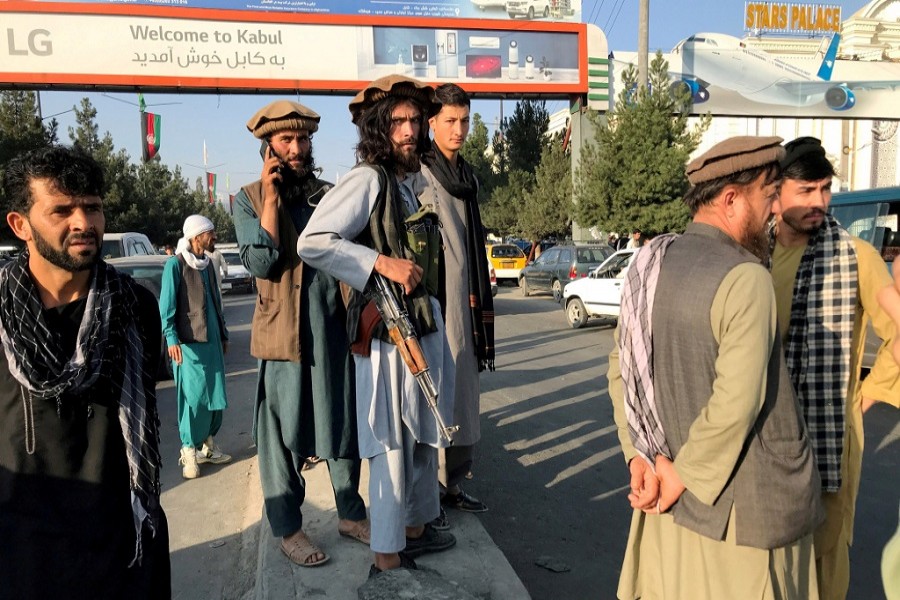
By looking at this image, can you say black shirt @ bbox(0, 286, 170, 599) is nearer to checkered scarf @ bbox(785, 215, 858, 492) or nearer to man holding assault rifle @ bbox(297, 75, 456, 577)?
man holding assault rifle @ bbox(297, 75, 456, 577)

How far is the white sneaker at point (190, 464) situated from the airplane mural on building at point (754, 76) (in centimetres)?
2228

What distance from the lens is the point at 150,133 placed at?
2641cm

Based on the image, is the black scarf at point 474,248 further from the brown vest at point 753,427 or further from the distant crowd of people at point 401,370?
the brown vest at point 753,427

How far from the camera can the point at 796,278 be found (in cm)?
246

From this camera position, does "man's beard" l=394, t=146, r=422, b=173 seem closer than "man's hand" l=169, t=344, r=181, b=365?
Yes

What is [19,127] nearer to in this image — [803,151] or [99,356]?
[99,356]

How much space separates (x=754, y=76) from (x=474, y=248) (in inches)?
967

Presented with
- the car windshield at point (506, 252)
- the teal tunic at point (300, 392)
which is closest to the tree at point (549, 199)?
the car windshield at point (506, 252)

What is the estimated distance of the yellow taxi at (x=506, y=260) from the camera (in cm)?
2453

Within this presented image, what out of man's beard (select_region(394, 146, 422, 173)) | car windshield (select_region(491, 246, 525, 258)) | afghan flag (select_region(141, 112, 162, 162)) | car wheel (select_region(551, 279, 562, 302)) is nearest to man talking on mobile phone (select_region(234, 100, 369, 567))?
man's beard (select_region(394, 146, 422, 173))

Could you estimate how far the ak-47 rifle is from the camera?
96.0 inches

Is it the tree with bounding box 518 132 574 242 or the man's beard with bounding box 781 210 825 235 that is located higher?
the tree with bounding box 518 132 574 242

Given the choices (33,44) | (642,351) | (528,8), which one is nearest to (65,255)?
(642,351)

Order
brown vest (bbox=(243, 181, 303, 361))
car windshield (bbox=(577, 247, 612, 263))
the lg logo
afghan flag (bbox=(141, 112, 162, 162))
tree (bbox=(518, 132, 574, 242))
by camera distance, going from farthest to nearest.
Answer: tree (bbox=(518, 132, 574, 242)) → afghan flag (bbox=(141, 112, 162, 162)) → the lg logo → car windshield (bbox=(577, 247, 612, 263)) → brown vest (bbox=(243, 181, 303, 361))
